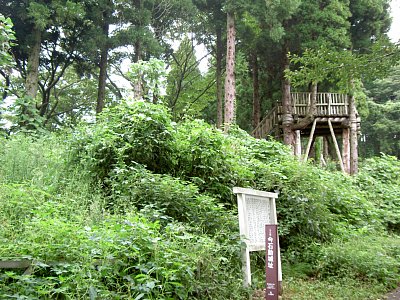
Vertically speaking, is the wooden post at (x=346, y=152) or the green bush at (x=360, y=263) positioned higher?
the wooden post at (x=346, y=152)

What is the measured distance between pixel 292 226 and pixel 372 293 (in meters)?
1.70

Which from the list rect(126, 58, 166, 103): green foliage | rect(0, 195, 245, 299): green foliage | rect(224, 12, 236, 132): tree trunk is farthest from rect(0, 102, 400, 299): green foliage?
rect(224, 12, 236, 132): tree trunk

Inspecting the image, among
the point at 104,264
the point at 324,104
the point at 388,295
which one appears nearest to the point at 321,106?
the point at 324,104

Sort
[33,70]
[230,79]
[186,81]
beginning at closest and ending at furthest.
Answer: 1. [33,70]
2. [230,79]
3. [186,81]

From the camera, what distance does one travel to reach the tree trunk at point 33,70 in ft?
45.6

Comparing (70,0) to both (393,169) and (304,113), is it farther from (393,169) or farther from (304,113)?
(393,169)

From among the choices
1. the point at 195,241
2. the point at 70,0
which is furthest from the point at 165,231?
the point at 70,0

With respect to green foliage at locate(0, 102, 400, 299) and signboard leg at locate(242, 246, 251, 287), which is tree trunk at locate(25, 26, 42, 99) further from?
signboard leg at locate(242, 246, 251, 287)

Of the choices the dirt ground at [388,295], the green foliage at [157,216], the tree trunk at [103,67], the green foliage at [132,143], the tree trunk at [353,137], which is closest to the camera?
the green foliage at [157,216]

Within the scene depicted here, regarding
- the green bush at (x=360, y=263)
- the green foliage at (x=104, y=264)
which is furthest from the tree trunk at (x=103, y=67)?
the green foliage at (x=104, y=264)

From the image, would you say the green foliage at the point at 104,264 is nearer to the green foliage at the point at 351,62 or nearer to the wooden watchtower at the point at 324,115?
the green foliage at the point at 351,62

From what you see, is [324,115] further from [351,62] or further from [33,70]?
[33,70]

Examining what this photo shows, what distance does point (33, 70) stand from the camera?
14180mm

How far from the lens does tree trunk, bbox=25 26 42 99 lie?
13901 mm
